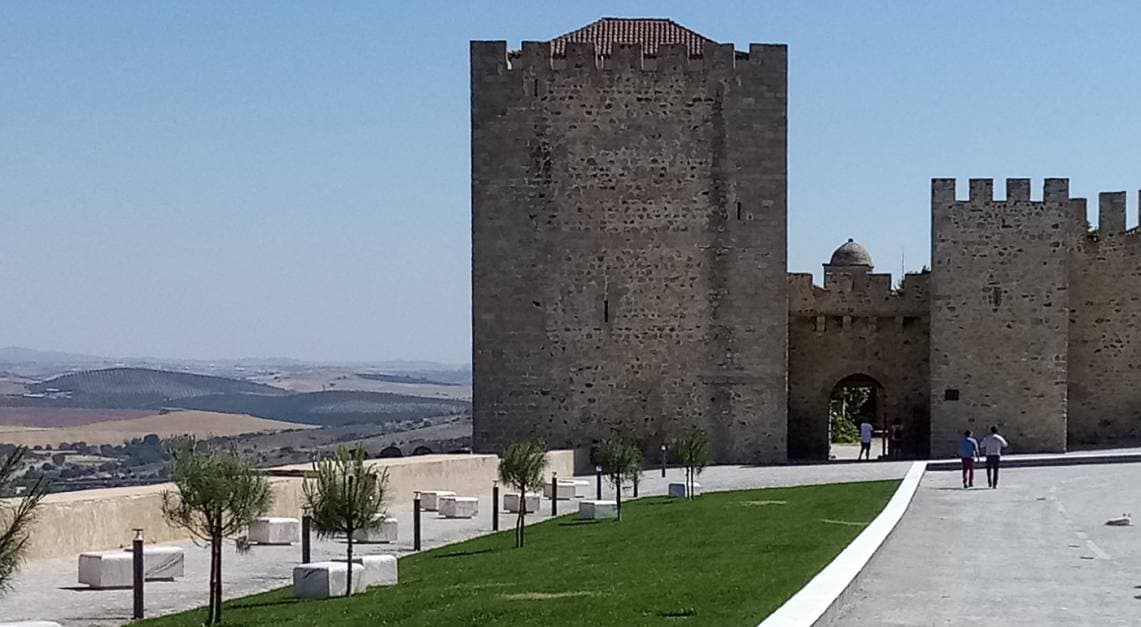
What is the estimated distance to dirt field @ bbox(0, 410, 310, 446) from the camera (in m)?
72.5

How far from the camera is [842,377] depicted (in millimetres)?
37250

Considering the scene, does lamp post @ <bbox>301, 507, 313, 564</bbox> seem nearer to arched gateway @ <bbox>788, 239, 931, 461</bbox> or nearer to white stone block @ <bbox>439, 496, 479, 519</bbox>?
white stone block @ <bbox>439, 496, 479, 519</bbox>

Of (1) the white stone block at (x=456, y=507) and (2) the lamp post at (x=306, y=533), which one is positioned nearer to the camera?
(2) the lamp post at (x=306, y=533)

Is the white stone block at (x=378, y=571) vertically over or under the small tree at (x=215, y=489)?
under

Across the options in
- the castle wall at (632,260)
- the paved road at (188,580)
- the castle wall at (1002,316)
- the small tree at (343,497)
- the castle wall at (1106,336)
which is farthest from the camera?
the castle wall at (1106,336)

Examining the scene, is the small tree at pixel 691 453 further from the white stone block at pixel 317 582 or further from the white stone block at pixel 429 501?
the white stone block at pixel 317 582

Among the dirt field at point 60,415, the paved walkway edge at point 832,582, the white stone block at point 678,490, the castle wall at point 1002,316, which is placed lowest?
the dirt field at point 60,415

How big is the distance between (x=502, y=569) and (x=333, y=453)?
198 centimetres

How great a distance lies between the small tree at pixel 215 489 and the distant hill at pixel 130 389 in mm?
106745

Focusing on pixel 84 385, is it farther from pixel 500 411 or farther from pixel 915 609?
pixel 915 609

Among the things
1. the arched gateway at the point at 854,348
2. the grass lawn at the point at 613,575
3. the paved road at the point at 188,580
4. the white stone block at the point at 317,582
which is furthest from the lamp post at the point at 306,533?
the arched gateway at the point at 854,348

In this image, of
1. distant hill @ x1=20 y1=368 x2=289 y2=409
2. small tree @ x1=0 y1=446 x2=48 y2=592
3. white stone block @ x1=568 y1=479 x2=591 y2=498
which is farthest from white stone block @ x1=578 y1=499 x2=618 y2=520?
distant hill @ x1=20 y1=368 x2=289 y2=409

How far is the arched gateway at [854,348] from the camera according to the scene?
36.9m

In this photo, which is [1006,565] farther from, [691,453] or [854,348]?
[854,348]
